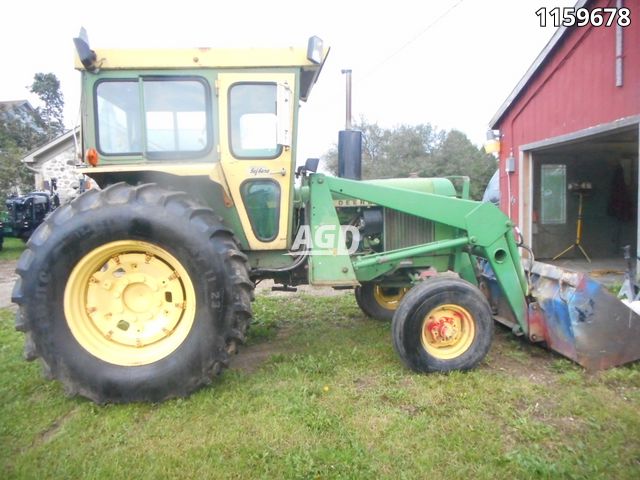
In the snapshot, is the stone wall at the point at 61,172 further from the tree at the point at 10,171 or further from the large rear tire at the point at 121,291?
the large rear tire at the point at 121,291

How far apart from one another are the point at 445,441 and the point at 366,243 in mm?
2124

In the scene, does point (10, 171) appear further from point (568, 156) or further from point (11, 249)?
point (568, 156)

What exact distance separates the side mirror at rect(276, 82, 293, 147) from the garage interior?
25.4 feet

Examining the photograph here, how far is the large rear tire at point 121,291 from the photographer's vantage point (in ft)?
10.2

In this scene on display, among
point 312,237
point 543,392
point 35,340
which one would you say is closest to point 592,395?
point 543,392

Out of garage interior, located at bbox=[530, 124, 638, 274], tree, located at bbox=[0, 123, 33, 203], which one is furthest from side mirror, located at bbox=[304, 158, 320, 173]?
tree, located at bbox=[0, 123, 33, 203]

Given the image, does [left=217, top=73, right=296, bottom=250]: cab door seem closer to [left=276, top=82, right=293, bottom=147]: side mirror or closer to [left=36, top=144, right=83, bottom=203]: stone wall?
[left=276, top=82, right=293, bottom=147]: side mirror

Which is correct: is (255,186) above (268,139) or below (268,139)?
below

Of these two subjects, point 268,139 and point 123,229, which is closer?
point 123,229

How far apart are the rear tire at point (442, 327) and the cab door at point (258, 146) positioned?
3.93 feet

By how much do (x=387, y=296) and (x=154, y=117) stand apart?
304 centimetres

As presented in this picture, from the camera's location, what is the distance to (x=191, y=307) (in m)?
3.31

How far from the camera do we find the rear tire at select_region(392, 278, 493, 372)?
11.7 feet

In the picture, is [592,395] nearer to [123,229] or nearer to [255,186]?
[255,186]
